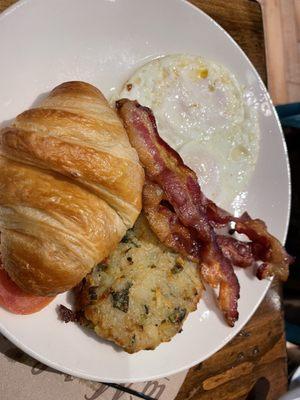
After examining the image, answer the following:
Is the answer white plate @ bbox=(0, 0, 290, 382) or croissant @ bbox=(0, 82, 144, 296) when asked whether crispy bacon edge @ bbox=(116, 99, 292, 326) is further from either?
croissant @ bbox=(0, 82, 144, 296)

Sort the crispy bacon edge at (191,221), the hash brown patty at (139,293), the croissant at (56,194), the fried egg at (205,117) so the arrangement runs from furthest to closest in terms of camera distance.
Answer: the fried egg at (205,117) → the crispy bacon edge at (191,221) → the hash brown patty at (139,293) → the croissant at (56,194)

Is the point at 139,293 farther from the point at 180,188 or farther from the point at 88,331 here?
the point at 180,188

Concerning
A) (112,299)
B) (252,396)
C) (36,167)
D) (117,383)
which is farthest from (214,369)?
(36,167)

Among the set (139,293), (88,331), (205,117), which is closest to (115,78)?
(205,117)

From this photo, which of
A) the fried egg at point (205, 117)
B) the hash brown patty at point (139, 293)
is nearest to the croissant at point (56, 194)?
the hash brown patty at point (139, 293)

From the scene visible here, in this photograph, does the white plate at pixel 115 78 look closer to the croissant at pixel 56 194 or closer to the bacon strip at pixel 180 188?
the bacon strip at pixel 180 188

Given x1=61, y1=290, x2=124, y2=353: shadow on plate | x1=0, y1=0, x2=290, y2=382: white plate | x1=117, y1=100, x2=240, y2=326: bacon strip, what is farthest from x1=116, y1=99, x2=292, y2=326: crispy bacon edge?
x1=61, y1=290, x2=124, y2=353: shadow on plate
